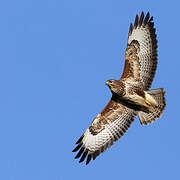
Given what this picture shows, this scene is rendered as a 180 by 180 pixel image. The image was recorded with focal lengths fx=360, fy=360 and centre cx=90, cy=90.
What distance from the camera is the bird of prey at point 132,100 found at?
11.3 meters

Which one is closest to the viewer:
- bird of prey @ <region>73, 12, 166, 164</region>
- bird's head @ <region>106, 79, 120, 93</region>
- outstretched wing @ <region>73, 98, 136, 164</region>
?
bird's head @ <region>106, 79, 120, 93</region>

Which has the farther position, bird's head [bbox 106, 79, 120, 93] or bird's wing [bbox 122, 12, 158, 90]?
bird's wing [bbox 122, 12, 158, 90]

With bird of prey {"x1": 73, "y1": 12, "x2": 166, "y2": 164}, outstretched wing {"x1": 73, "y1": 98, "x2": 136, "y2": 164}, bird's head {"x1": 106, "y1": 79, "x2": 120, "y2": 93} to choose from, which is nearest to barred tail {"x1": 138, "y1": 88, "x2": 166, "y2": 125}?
bird of prey {"x1": 73, "y1": 12, "x2": 166, "y2": 164}

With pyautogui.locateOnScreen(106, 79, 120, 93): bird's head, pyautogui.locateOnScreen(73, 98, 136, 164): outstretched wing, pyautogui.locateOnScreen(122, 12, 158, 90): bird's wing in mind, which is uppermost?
pyautogui.locateOnScreen(122, 12, 158, 90): bird's wing

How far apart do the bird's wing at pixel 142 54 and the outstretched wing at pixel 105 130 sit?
42.2 inches

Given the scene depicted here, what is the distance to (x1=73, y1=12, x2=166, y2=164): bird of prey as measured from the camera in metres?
11.3

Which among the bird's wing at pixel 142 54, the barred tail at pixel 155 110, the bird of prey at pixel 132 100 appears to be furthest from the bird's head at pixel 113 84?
the barred tail at pixel 155 110

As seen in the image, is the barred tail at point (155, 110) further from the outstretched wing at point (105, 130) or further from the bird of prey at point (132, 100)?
the outstretched wing at point (105, 130)

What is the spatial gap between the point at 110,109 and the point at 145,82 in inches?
55.7

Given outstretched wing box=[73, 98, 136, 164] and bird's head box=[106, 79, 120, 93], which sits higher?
bird's head box=[106, 79, 120, 93]

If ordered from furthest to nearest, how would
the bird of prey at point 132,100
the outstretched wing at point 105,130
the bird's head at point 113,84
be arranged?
1. the outstretched wing at point 105,130
2. the bird of prey at point 132,100
3. the bird's head at point 113,84

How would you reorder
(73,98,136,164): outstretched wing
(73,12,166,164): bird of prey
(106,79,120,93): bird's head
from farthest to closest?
(73,98,136,164): outstretched wing < (73,12,166,164): bird of prey < (106,79,120,93): bird's head

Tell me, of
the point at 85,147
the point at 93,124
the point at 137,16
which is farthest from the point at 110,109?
the point at 137,16

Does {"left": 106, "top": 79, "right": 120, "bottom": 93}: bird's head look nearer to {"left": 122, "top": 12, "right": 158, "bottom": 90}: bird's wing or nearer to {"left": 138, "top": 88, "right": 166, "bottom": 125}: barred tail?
{"left": 122, "top": 12, "right": 158, "bottom": 90}: bird's wing
